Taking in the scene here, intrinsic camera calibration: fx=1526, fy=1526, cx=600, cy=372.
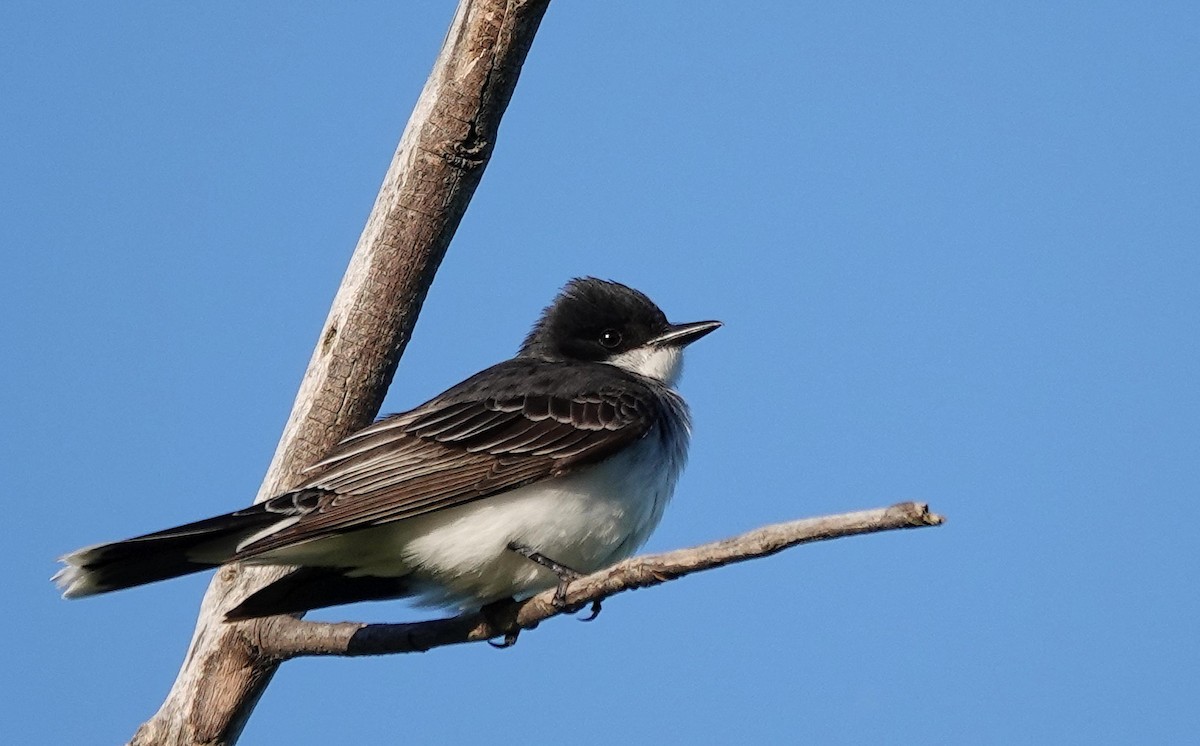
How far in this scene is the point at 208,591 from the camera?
7473mm

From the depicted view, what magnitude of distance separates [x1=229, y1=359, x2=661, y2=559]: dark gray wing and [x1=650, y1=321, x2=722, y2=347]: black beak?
2.30 ft

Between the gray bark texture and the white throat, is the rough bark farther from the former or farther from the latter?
the white throat

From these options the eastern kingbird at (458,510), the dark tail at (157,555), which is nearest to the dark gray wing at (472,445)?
the eastern kingbird at (458,510)

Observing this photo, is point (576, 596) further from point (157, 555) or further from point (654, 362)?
point (654, 362)

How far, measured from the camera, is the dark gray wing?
270 inches

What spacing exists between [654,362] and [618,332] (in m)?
0.32

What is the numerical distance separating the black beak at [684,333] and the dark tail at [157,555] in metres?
3.01

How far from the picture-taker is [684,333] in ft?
29.1

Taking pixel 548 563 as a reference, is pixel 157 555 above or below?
below

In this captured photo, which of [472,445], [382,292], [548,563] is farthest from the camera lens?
[382,292]

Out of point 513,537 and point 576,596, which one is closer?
point 576,596

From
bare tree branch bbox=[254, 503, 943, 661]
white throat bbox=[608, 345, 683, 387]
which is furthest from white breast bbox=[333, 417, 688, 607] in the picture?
white throat bbox=[608, 345, 683, 387]

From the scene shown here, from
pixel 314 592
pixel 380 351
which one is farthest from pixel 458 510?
pixel 380 351

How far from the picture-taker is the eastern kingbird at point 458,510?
664 cm
